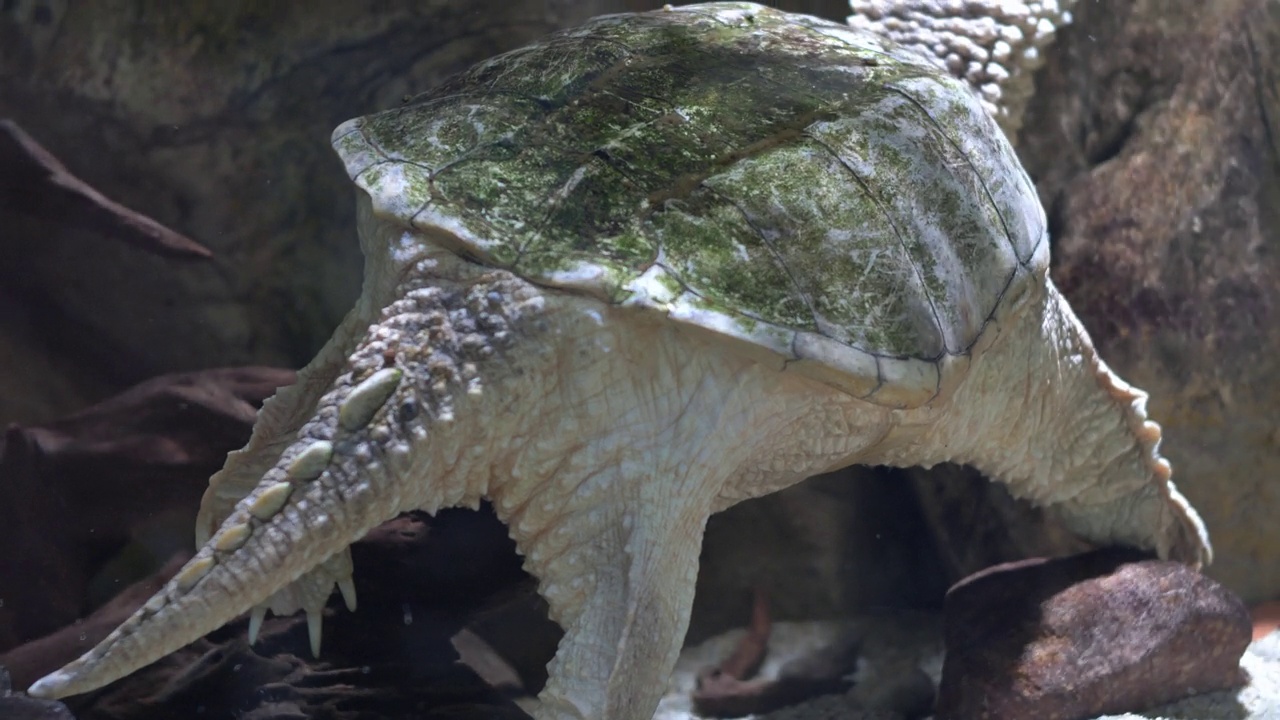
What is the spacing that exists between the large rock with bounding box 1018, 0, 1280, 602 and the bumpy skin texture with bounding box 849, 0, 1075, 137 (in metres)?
0.12

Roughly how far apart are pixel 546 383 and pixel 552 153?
42 centimetres

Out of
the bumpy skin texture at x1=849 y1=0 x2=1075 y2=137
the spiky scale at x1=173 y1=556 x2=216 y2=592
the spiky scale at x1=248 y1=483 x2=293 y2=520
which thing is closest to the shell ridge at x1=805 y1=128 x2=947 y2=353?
the bumpy skin texture at x1=849 y1=0 x2=1075 y2=137

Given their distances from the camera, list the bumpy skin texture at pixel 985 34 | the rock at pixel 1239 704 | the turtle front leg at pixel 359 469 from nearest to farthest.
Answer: the turtle front leg at pixel 359 469 < the rock at pixel 1239 704 < the bumpy skin texture at pixel 985 34

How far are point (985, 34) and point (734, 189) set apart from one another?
137cm

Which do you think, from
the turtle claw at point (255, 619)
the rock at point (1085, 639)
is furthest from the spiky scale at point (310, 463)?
the rock at point (1085, 639)

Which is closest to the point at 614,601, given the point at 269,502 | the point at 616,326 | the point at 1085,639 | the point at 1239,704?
the point at 616,326

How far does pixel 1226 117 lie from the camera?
2850 mm

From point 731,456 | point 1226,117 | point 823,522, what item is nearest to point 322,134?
point 731,456

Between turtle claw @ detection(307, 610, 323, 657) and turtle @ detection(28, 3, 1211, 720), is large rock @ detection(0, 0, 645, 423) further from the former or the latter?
turtle claw @ detection(307, 610, 323, 657)

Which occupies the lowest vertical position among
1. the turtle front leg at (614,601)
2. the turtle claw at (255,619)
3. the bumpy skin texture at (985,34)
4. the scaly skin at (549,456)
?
the turtle claw at (255,619)

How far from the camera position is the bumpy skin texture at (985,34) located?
265 cm

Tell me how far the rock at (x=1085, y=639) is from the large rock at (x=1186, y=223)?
519 millimetres

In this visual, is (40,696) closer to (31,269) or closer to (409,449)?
(409,449)

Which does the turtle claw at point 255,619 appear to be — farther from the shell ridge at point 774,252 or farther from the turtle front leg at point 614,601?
the shell ridge at point 774,252
